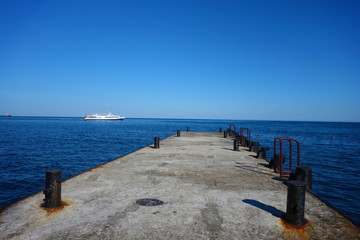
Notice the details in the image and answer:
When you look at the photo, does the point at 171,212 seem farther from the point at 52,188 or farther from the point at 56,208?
the point at 52,188

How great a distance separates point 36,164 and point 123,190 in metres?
15.2

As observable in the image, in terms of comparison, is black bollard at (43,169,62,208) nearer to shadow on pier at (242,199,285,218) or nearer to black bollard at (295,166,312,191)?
shadow on pier at (242,199,285,218)

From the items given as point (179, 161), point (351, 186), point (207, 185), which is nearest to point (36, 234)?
point (207, 185)

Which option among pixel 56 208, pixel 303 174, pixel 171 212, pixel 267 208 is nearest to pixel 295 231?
pixel 267 208

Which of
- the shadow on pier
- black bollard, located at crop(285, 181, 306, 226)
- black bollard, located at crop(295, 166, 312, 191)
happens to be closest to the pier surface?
the shadow on pier

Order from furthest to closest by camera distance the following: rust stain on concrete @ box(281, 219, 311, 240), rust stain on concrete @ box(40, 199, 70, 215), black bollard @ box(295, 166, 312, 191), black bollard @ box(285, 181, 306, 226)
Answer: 1. black bollard @ box(295, 166, 312, 191)
2. rust stain on concrete @ box(40, 199, 70, 215)
3. black bollard @ box(285, 181, 306, 226)
4. rust stain on concrete @ box(281, 219, 311, 240)

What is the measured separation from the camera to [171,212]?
190 inches

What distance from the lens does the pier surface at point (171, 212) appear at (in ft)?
13.0

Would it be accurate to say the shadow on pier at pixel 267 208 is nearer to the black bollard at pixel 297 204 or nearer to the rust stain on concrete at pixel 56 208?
the black bollard at pixel 297 204

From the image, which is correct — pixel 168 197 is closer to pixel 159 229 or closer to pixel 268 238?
pixel 159 229

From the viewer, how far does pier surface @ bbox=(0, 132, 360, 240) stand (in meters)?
3.97

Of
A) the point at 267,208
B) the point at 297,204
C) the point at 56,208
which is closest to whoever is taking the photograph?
the point at 297,204

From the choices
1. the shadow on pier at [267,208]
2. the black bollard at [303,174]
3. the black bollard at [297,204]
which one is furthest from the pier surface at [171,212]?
the black bollard at [303,174]

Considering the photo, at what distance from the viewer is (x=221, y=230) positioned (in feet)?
13.4
